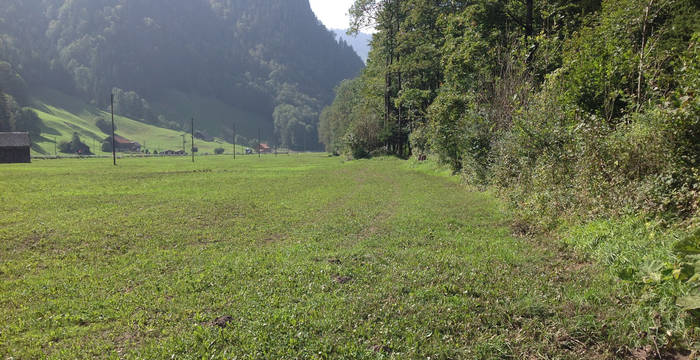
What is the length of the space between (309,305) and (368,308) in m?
0.88

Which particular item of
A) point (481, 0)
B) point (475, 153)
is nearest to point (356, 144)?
point (481, 0)

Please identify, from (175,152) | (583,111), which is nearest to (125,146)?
(175,152)

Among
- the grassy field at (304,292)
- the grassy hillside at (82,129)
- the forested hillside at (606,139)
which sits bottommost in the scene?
the grassy field at (304,292)

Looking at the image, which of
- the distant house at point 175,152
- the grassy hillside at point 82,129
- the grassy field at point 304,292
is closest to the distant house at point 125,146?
the grassy hillside at point 82,129

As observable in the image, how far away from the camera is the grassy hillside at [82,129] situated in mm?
123744

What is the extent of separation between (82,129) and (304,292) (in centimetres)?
17071

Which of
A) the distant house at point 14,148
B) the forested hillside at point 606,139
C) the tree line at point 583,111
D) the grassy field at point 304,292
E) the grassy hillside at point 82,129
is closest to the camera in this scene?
the grassy field at point 304,292

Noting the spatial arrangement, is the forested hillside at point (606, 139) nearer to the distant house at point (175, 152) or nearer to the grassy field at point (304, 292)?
the grassy field at point (304, 292)

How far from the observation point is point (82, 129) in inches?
5595

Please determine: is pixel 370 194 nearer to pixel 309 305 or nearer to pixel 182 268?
pixel 182 268

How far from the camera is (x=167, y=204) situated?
15680 mm

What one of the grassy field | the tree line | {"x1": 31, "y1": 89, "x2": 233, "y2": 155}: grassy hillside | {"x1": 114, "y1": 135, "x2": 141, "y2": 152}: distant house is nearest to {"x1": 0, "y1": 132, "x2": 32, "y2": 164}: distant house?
{"x1": 31, "y1": 89, "x2": 233, "y2": 155}: grassy hillside

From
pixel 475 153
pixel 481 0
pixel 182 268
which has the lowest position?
pixel 182 268

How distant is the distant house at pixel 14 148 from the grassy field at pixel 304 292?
2618 inches
